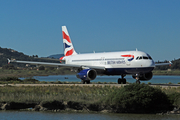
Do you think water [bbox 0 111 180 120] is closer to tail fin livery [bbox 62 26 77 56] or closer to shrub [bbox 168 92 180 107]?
shrub [bbox 168 92 180 107]

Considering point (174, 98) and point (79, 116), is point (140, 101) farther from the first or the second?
point (79, 116)

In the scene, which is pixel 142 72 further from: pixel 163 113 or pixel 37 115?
pixel 37 115

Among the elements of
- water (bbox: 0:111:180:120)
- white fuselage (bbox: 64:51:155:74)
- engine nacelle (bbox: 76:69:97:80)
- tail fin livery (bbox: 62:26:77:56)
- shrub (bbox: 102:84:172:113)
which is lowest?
water (bbox: 0:111:180:120)

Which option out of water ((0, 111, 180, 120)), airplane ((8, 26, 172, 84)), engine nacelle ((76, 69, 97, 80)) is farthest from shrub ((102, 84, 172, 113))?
engine nacelle ((76, 69, 97, 80))

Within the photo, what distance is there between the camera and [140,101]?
22203 mm

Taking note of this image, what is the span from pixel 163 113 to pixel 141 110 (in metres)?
1.44

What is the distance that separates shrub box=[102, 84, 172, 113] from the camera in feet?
73.0

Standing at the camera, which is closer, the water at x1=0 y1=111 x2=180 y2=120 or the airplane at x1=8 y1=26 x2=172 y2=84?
the water at x1=0 y1=111 x2=180 y2=120

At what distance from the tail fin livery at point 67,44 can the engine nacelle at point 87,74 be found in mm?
10339

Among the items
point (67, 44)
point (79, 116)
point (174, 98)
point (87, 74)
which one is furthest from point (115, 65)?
point (79, 116)

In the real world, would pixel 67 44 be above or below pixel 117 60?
above

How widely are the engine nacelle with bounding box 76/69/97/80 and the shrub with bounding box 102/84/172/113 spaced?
54.1ft

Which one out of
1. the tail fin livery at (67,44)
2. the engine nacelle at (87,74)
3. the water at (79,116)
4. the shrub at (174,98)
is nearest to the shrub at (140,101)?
the shrub at (174,98)

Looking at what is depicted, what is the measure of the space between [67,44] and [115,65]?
46.4 ft
